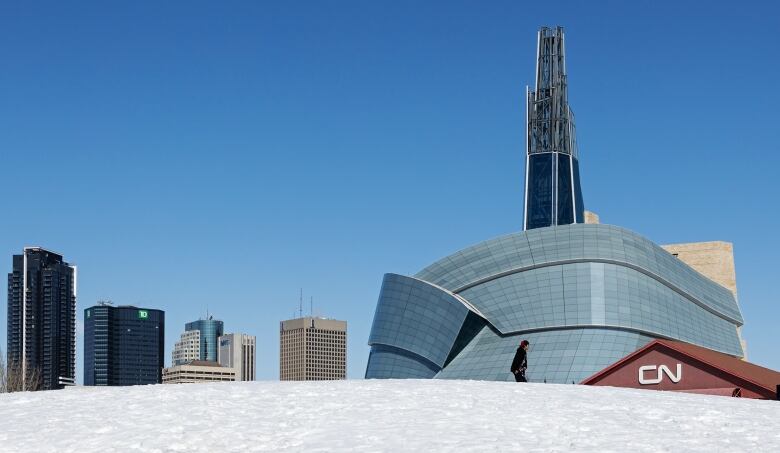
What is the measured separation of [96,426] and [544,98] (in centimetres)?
16893

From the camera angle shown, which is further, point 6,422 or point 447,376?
point 447,376

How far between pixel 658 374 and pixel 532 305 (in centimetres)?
6623

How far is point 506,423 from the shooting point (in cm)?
2997

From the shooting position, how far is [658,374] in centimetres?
5625

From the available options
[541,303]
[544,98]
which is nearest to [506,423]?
[541,303]

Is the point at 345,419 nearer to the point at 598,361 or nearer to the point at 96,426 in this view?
the point at 96,426

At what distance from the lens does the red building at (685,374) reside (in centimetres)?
5291

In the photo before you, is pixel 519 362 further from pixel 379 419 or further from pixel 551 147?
pixel 551 147

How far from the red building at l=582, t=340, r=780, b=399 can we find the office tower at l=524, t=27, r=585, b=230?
127031 mm

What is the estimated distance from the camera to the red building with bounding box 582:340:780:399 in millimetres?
→ 52906

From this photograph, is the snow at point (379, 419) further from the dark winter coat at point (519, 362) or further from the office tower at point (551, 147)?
the office tower at point (551, 147)

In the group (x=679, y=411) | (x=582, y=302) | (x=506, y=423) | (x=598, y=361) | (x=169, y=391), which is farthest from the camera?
(x=582, y=302)

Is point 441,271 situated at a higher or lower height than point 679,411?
higher

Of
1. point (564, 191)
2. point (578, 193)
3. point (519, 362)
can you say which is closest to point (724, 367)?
point (519, 362)
